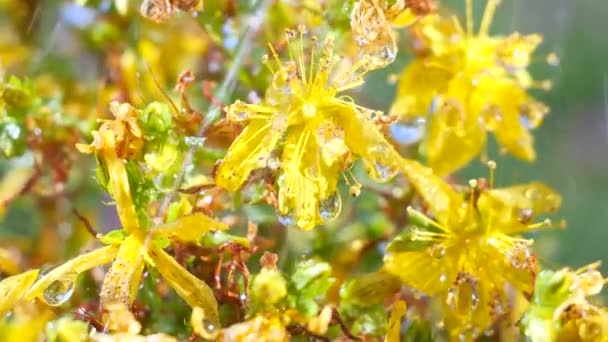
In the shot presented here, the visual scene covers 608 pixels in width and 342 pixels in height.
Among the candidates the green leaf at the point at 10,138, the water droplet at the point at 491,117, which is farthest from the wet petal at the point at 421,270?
the green leaf at the point at 10,138

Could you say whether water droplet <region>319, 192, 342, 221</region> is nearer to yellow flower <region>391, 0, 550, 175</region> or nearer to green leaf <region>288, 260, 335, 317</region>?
green leaf <region>288, 260, 335, 317</region>

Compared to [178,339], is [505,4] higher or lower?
lower

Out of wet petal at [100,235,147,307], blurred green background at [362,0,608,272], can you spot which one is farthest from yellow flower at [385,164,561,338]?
wet petal at [100,235,147,307]

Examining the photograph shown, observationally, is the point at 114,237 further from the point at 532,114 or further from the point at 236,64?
the point at 532,114

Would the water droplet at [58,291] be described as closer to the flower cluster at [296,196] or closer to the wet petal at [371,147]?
the flower cluster at [296,196]

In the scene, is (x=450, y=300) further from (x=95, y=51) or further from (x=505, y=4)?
(x=505, y=4)

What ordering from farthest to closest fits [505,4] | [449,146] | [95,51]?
[505,4], [95,51], [449,146]

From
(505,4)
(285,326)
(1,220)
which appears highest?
(285,326)

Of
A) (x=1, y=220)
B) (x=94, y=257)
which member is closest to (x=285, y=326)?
(x=94, y=257)

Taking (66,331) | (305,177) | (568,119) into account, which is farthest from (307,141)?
(568,119)
